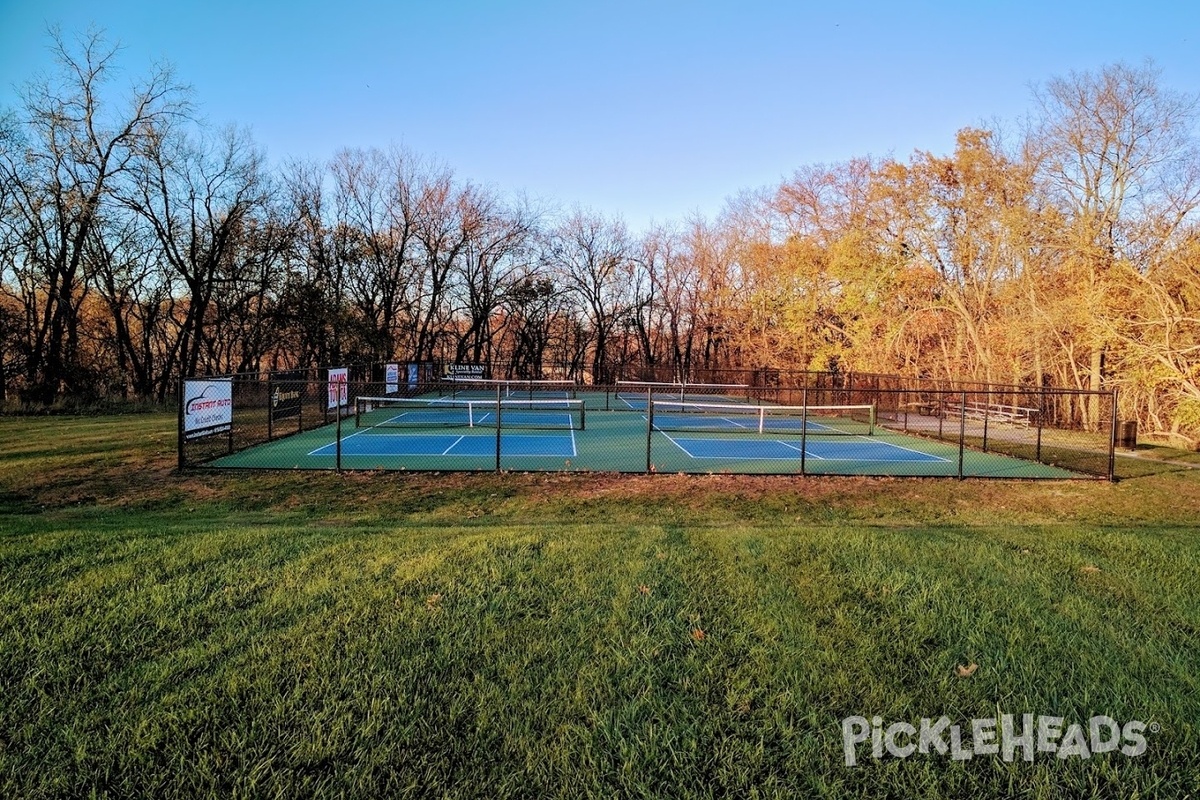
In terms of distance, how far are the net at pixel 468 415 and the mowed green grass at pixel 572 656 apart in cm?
1152

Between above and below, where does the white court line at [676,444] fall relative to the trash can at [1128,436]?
below

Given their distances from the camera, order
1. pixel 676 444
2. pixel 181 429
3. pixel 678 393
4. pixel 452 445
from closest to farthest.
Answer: pixel 181 429, pixel 452 445, pixel 676 444, pixel 678 393

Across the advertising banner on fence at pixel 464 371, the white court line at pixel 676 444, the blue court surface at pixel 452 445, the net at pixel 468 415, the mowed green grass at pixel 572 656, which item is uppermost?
the advertising banner on fence at pixel 464 371

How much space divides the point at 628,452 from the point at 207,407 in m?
8.59

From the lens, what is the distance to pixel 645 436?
16.1 meters

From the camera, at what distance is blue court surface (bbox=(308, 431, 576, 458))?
12812 mm

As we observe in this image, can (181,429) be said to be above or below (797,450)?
above

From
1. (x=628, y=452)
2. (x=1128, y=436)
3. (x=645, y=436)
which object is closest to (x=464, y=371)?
(x=645, y=436)

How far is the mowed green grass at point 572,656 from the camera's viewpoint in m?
2.11
